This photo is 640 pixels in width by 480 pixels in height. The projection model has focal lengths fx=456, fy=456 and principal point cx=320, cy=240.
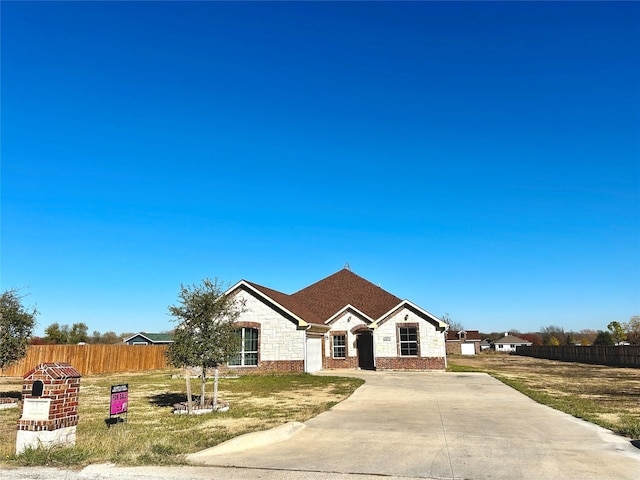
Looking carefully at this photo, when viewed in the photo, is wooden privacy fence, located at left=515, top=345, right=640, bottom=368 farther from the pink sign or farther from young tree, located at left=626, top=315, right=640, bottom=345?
the pink sign

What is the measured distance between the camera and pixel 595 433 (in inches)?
392

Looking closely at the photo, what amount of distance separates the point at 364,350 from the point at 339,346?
6.22 ft

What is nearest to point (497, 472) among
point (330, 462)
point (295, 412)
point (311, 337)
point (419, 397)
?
point (330, 462)

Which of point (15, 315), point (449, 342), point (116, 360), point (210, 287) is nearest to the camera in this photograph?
point (210, 287)

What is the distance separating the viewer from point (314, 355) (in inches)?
1120

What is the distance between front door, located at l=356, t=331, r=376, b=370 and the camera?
32.1m

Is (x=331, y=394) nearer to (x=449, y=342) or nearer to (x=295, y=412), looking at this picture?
(x=295, y=412)

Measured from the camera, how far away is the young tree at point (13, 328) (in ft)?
48.8

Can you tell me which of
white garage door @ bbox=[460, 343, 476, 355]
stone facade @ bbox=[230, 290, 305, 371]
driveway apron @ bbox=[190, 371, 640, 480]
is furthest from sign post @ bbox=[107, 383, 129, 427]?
white garage door @ bbox=[460, 343, 476, 355]

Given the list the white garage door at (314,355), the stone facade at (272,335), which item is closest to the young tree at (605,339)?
the white garage door at (314,355)

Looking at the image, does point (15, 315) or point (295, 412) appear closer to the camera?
point (295, 412)

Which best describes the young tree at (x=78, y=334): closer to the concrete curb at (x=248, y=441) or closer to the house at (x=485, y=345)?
the concrete curb at (x=248, y=441)

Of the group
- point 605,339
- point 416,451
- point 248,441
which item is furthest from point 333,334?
point 605,339

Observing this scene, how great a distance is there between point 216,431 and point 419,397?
8.48m
